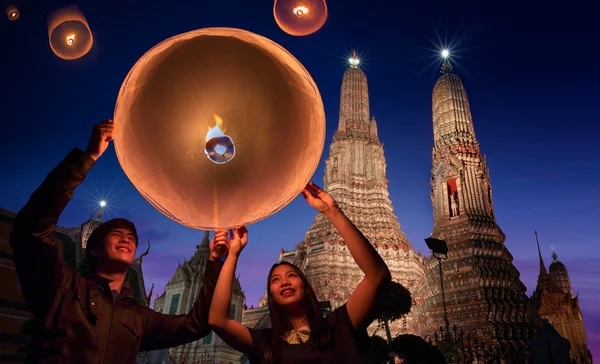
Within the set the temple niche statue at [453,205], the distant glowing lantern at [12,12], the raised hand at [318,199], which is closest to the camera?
the raised hand at [318,199]

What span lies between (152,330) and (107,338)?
37cm

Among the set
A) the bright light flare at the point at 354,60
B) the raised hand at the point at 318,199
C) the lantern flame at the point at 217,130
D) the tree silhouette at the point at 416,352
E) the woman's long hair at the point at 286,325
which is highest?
the bright light flare at the point at 354,60

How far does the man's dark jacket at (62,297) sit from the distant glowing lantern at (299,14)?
2.57 m

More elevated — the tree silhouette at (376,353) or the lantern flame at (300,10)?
the lantern flame at (300,10)

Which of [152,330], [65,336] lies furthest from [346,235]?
[65,336]

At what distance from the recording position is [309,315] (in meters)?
2.36

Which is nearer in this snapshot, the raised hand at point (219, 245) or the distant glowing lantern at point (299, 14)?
the raised hand at point (219, 245)

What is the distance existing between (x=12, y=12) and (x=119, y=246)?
7.45 m

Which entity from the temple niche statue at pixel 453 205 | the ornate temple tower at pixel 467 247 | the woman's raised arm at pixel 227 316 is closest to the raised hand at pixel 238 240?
the woman's raised arm at pixel 227 316

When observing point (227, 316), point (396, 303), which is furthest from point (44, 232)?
point (396, 303)

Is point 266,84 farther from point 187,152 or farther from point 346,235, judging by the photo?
point 346,235

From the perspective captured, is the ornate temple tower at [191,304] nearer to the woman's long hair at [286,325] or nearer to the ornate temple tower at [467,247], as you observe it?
the ornate temple tower at [467,247]

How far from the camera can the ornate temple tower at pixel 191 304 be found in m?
28.8

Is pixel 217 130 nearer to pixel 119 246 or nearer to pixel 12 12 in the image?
pixel 119 246
